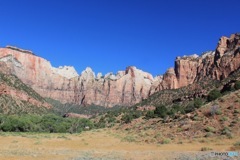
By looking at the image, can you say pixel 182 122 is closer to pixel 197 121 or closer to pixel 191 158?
pixel 197 121

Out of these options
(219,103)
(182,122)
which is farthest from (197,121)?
(219,103)

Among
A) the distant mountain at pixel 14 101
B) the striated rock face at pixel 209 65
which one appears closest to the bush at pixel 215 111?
the distant mountain at pixel 14 101

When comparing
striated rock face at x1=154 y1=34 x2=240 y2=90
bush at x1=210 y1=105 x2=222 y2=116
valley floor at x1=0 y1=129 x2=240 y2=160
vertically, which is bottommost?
valley floor at x1=0 y1=129 x2=240 y2=160

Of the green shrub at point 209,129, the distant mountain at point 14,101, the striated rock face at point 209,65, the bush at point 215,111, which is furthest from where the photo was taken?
the striated rock face at point 209,65

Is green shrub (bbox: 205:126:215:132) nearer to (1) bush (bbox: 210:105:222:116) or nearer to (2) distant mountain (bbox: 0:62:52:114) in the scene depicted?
(1) bush (bbox: 210:105:222:116)

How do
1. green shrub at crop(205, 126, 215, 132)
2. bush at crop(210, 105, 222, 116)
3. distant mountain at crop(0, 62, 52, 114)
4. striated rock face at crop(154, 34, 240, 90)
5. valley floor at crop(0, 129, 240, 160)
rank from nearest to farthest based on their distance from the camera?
valley floor at crop(0, 129, 240, 160), green shrub at crop(205, 126, 215, 132), bush at crop(210, 105, 222, 116), distant mountain at crop(0, 62, 52, 114), striated rock face at crop(154, 34, 240, 90)

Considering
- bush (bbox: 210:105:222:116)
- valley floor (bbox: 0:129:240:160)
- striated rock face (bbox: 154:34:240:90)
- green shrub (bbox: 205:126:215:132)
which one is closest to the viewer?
valley floor (bbox: 0:129:240:160)

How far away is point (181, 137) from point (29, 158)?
17.4 metres

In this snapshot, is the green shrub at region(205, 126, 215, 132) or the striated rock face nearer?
the green shrub at region(205, 126, 215, 132)

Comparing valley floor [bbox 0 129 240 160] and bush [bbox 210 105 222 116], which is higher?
bush [bbox 210 105 222 116]

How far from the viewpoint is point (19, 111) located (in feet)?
390

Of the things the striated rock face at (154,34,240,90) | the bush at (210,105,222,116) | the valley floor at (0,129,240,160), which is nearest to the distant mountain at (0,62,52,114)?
the striated rock face at (154,34,240,90)

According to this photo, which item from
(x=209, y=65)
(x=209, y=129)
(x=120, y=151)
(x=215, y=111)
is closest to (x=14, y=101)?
(x=209, y=65)

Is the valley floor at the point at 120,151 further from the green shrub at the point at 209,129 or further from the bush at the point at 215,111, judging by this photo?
the bush at the point at 215,111
